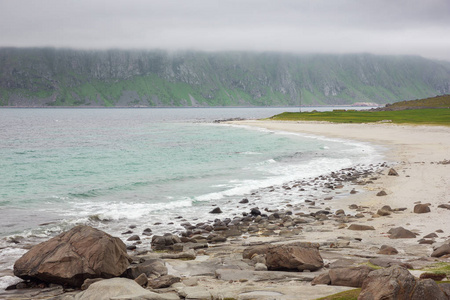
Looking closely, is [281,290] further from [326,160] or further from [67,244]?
[326,160]

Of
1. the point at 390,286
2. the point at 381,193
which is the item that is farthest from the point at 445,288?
the point at 381,193

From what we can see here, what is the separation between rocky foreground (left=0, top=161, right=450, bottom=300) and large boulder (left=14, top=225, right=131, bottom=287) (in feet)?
0.09

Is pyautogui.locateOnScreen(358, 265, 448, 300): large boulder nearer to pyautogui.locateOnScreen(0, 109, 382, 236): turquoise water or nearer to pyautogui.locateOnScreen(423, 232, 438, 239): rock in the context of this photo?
pyautogui.locateOnScreen(423, 232, 438, 239): rock

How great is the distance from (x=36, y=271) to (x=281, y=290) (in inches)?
279

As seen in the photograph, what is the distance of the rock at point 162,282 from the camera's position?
10.7m

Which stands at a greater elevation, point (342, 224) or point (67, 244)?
point (67, 244)

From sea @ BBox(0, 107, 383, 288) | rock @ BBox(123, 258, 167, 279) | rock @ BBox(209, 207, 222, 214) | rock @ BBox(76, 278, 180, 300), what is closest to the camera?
rock @ BBox(76, 278, 180, 300)

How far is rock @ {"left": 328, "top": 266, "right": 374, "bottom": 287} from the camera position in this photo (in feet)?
30.9

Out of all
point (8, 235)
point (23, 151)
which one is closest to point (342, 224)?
point (8, 235)

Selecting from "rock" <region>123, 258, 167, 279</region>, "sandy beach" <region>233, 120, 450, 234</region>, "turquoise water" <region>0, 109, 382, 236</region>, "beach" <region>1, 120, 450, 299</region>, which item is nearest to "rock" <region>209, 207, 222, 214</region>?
"turquoise water" <region>0, 109, 382, 236</region>

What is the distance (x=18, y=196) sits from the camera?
95.6 ft

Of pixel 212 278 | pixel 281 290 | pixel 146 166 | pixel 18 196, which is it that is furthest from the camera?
pixel 146 166

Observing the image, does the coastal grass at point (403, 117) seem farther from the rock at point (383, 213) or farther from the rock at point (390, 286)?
the rock at point (390, 286)

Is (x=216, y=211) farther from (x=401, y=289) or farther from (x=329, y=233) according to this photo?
(x=401, y=289)
